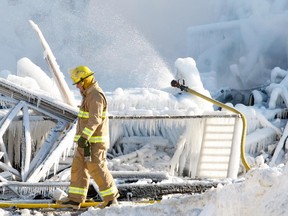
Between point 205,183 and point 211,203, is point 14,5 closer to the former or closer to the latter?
point 205,183

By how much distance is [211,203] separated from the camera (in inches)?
138

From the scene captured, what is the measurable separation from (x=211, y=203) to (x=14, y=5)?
21.4 meters

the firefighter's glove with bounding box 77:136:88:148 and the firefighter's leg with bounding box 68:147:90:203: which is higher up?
the firefighter's glove with bounding box 77:136:88:148

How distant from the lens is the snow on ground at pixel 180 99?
327cm

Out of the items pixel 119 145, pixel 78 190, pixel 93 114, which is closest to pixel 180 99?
pixel 119 145

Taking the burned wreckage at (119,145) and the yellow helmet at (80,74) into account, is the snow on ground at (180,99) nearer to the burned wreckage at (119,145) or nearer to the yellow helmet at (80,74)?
the burned wreckage at (119,145)

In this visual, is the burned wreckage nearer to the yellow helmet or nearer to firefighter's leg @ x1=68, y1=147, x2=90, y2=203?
firefighter's leg @ x1=68, y1=147, x2=90, y2=203

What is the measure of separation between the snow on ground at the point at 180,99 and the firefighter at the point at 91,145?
1.12ft

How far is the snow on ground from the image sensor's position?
3.27 m

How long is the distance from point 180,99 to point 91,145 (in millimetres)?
4898

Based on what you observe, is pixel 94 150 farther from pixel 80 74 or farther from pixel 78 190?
pixel 80 74

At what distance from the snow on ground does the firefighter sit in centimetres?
34

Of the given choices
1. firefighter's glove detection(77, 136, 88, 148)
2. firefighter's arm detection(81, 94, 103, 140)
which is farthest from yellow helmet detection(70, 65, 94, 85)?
firefighter's glove detection(77, 136, 88, 148)

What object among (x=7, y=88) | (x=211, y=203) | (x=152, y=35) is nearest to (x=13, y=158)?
(x=7, y=88)
